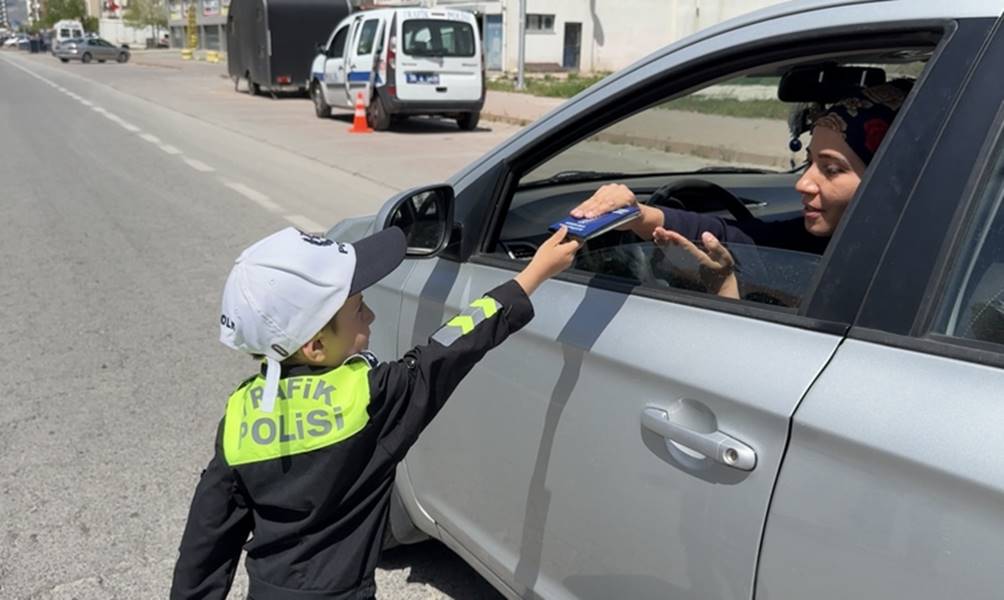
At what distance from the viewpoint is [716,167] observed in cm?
328

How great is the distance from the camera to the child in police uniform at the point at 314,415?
1678mm

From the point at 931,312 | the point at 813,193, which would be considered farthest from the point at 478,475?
the point at 931,312

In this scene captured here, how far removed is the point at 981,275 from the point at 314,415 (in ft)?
3.84

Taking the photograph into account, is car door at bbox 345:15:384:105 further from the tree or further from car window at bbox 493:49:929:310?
the tree

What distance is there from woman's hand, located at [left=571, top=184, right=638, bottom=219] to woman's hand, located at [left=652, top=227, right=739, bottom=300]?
118 millimetres

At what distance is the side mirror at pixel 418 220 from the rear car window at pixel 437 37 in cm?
1436

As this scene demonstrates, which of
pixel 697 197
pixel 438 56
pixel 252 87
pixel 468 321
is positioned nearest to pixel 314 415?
pixel 468 321

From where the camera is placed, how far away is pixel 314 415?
170cm

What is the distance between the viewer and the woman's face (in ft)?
6.26

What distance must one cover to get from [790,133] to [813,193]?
38.0 inches

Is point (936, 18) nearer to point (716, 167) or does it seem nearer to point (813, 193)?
point (813, 193)

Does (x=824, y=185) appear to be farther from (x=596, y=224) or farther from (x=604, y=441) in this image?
(x=604, y=441)

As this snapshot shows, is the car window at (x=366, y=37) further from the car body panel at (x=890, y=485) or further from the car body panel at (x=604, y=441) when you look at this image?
the car body panel at (x=890, y=485)

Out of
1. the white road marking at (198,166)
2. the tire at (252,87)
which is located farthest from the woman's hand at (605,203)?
the tire at (252,87)
